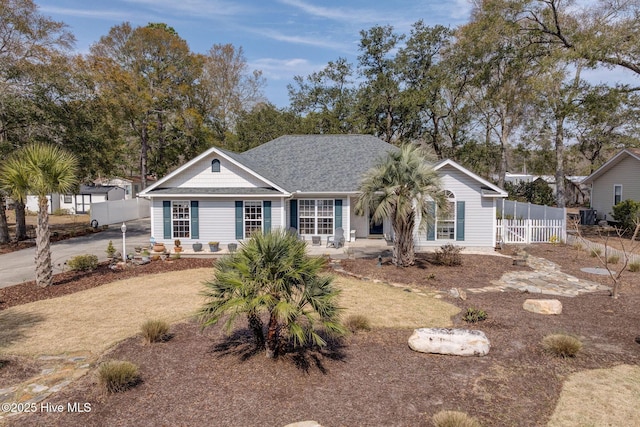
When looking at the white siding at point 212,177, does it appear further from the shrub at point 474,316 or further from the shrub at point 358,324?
the shrub at point 474,316


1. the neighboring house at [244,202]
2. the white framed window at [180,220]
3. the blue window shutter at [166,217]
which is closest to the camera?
the neighboring house at [244,202]

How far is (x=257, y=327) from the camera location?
7805mm

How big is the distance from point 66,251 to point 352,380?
19.4 meters

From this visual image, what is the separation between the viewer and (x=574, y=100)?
24.9m

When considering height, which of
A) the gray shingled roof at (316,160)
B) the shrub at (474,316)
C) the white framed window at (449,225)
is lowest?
the shrub at (474,316)

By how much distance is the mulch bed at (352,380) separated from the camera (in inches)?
235

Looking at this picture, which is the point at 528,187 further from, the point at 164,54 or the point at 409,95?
the point at 164,54

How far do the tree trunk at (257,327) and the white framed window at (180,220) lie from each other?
13725 mm

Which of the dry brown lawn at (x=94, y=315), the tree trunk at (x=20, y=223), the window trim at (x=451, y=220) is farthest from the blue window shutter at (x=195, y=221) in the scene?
the window trim at (x=451, y=220)

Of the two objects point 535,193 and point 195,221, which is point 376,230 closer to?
point 195,221

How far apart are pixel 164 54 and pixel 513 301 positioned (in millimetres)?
38673

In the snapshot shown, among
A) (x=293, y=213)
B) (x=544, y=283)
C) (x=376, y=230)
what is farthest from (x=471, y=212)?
(x=293, y=213)

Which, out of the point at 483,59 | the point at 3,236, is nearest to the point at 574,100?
the point at 483,59

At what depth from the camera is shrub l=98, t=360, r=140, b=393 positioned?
21.4ft
